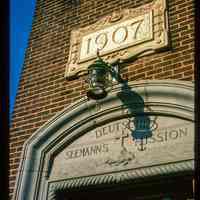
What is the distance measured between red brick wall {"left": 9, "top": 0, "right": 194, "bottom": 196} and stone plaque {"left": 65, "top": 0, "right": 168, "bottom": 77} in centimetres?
11

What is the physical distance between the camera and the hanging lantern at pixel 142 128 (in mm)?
4102

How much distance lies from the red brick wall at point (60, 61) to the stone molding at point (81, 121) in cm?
16

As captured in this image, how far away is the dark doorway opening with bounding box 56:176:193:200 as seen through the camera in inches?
151

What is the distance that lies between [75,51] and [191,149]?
7.53 ft

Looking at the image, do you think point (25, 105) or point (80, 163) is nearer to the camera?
point (80, 163)

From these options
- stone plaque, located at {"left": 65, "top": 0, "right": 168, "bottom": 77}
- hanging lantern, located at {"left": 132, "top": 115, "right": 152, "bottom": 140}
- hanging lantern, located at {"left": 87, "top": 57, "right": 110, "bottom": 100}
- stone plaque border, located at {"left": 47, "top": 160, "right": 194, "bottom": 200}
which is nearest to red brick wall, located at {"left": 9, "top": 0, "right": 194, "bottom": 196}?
stone plaque, located at {"left": 65, "top": 0, "right": 168, "bottom": 77}

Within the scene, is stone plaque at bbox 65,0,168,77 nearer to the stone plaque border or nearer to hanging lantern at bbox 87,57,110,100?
hanging lantern at bbox 87,57,110,100

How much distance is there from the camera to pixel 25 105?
534cm

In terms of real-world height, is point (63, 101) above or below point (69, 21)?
below

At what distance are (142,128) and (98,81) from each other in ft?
2.32

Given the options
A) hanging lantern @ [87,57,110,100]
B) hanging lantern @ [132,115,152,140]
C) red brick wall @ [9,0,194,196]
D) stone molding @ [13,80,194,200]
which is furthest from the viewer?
red brick wall @ [9,0,194,196]

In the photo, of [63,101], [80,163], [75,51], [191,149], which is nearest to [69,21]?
[75,51]

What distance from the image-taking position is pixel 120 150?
416cm
